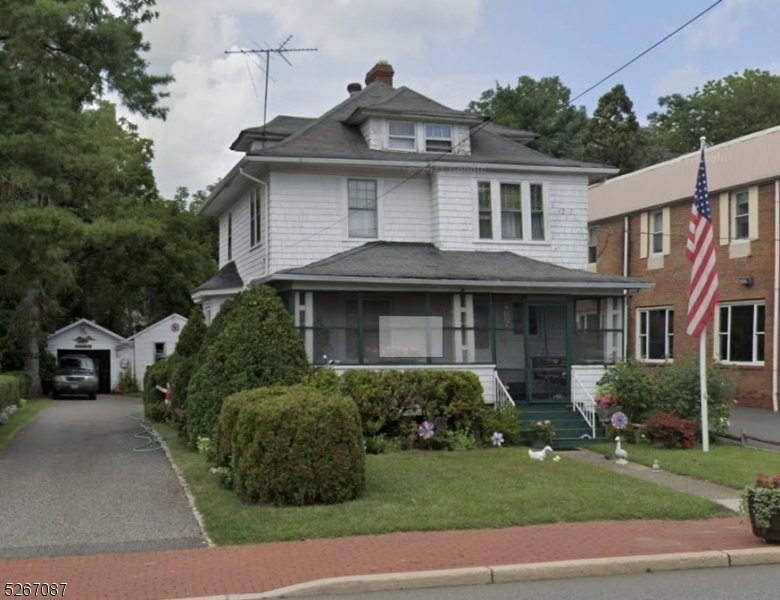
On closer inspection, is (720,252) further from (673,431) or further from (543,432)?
(543,432)

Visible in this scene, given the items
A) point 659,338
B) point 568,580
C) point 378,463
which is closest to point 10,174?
point 378,463

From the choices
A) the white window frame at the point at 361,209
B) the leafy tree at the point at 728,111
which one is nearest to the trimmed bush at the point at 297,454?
the white window frame at the point at 361,209

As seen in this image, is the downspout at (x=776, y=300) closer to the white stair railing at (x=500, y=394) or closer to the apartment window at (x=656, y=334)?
the apartment window at (x=656, y=334)

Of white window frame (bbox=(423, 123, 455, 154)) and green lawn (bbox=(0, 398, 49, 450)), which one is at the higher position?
white window frame (bbox=(423, 123, 455, 154))

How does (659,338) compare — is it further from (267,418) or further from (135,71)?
(267,418)

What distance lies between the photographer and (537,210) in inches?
803

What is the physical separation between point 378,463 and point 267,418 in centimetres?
386

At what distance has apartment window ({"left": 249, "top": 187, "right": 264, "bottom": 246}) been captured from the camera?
1998 centimetres

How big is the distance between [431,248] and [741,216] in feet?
35.5

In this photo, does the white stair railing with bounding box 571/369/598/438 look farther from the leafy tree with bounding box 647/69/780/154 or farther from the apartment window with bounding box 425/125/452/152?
the leafy tree with bounding box 647/69/780/154

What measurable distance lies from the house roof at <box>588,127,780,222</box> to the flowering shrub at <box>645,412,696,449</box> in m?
10.4

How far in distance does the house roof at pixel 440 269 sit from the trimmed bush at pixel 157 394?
20.9ft

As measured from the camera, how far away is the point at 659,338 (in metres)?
29.3

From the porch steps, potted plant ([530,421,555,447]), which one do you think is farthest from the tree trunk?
potted plant ([530,421,555,447])
